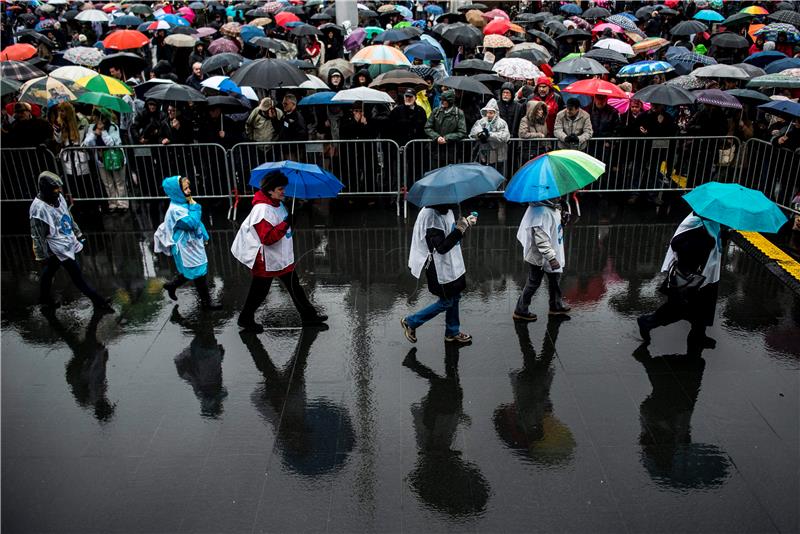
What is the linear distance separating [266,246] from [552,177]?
2897 millimetres

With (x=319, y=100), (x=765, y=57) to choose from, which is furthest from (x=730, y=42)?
(x=319, y=100)

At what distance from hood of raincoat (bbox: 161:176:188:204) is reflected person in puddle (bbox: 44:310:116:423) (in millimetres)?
1714

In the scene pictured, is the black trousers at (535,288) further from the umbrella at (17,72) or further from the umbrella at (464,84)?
the umbrella at (17,72)

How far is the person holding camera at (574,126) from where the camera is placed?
11.0m

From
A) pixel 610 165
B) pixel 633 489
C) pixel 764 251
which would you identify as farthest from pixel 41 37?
pixel 633 489

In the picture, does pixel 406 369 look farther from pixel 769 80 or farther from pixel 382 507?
pixel 769 80

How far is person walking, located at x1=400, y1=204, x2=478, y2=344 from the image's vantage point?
6.60m

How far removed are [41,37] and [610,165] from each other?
1472cm

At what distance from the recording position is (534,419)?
612 centimetres

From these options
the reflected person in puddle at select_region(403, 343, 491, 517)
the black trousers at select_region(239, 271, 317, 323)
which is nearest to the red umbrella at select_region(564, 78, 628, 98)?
the black trousers at select_region(239, 271, 317, 323)

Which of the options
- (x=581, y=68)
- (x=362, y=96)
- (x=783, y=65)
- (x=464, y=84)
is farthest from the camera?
(x=783, y=65)

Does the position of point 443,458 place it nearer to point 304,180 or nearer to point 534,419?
point 534,419

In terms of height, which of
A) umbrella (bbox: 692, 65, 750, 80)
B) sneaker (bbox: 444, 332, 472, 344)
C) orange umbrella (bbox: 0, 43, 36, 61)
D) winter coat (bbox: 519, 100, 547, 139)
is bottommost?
sneaker (bbox: 444, 332, 472, 344)

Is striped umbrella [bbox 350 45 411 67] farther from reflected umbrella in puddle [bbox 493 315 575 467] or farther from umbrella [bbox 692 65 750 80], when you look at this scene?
reflected umbrella in puddle [bbox 493 315 575 467]
